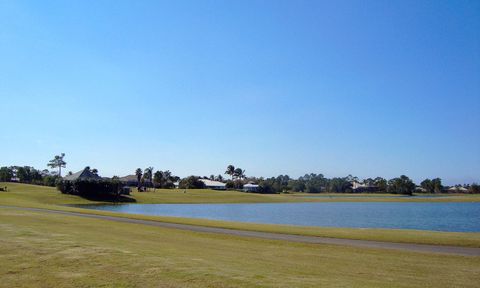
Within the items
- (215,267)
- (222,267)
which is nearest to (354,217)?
(222,267)

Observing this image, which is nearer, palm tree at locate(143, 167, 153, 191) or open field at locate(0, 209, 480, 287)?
open field at locate(0, 209, 480, 287)

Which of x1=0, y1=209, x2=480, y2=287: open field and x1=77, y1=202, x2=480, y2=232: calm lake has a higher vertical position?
x1=0, y1=209, x2=480, y2=287: open field

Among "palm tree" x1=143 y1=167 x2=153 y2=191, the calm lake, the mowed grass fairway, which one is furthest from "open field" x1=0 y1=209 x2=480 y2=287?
"palm tree" x1=143 y1=167 x2=153 y2=191

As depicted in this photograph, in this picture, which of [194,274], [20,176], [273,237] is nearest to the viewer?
[194,274]

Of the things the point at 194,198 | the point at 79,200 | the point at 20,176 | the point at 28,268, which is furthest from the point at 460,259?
the point at 20,176

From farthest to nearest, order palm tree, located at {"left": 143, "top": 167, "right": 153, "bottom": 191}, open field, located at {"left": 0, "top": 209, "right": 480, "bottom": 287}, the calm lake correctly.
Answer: palm tree, located at {"left": 143, "top": 167, "right": 153, "bottom": 191} < the calm lake < open field, located at {"left": 0, "top": 209, "right": 480, "bottom": 287}

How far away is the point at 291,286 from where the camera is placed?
1121 cm

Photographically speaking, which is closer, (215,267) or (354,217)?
(215,267)

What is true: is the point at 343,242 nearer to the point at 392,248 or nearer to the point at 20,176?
the point at 392,248

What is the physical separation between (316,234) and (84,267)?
803 inches

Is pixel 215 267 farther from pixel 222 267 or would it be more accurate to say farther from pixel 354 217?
pixel 354 217

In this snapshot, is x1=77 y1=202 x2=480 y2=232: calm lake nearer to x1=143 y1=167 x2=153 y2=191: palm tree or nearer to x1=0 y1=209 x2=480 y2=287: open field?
x1=0 y1=209 x2=480 y2=287: open field

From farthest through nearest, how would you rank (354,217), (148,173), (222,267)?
1. (148,173)
2. (354,217)
3. (222,267)

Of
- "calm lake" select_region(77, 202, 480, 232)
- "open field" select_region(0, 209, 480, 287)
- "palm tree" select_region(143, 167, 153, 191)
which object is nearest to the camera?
"open field" select_region(0, 209, 480, 287)
